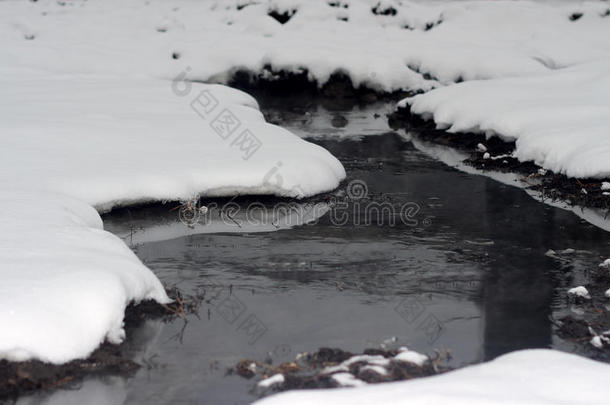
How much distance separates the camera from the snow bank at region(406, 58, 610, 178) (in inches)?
345

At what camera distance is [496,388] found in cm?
383

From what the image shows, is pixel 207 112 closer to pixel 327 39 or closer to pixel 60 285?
pixel 60 285

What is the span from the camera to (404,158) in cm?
1041

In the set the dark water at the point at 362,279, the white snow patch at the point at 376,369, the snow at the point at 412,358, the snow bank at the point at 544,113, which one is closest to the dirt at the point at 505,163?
the snow bank at the point at 544,113

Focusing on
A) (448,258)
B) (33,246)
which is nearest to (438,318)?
(448,258)

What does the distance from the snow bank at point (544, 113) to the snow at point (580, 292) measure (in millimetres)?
2792

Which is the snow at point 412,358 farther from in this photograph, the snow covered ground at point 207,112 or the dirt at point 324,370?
the snow covered ground at point 207,112

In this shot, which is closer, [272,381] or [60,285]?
[272,381]

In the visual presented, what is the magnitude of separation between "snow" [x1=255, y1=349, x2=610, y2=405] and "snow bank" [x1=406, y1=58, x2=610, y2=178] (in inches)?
178

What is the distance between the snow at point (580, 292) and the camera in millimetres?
5656

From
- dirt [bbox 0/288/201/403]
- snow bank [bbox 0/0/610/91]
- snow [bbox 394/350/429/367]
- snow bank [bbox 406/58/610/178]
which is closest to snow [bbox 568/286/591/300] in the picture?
snow [bbox 394/350/429/367]

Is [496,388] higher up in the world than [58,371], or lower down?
higher up

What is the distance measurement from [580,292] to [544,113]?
5087 mm

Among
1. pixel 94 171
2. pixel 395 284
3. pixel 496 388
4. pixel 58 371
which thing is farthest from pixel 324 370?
pixel 94 171
